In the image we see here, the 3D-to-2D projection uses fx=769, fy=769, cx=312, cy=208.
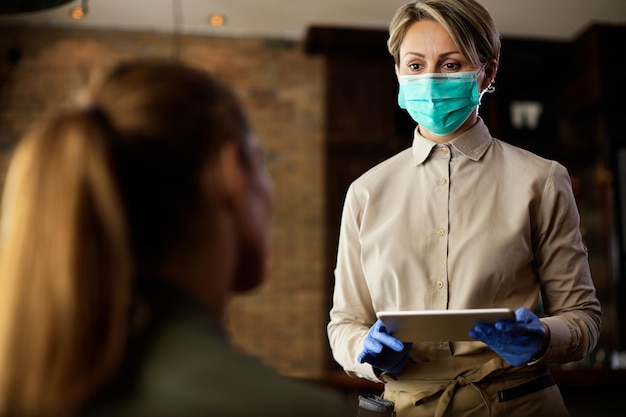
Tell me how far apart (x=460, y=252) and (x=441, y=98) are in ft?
1.13

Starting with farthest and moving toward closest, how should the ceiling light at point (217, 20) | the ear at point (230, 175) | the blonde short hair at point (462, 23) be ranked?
the ceiling light at point (217, 20) < the blonde short hair at point (462, 23) < the ear at point (230, 175)

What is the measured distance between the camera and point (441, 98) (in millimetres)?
1662

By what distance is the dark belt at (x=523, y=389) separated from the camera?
1.49m

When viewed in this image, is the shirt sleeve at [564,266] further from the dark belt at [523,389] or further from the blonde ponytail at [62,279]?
the blonde ponytail at [62,279]

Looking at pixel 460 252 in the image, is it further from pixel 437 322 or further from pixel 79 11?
pixel 79 11

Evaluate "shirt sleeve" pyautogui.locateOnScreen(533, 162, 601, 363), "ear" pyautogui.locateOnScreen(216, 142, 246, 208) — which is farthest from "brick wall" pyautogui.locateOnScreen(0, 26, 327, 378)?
"ear" pyautogui.locateOnScreen(216, 142, 246, 208)

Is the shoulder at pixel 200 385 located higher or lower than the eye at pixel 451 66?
lower

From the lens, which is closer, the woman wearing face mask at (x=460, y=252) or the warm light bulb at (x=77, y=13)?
the woman wearing face mask at (x=460, y=252)

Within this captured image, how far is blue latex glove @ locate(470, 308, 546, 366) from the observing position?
139 cm

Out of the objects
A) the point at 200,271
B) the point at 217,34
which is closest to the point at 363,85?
the point at 217,34

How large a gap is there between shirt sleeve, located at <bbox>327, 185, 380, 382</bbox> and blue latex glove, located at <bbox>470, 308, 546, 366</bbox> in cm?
31

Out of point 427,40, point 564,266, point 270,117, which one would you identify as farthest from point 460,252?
point 270,117

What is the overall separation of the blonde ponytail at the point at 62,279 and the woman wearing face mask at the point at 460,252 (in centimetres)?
82

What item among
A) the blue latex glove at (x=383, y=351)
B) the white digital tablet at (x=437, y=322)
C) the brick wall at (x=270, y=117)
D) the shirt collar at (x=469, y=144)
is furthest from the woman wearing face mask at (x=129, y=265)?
the brick wall at (x=270, y=117)
